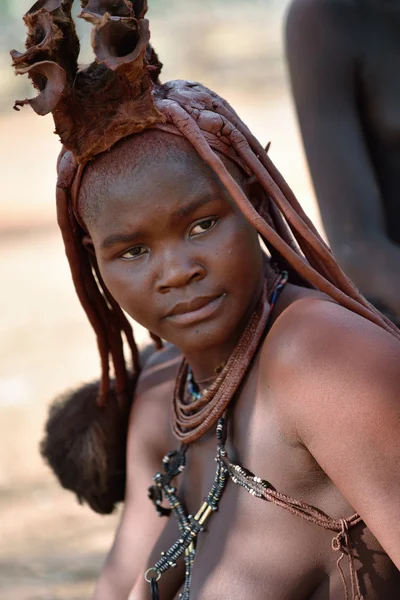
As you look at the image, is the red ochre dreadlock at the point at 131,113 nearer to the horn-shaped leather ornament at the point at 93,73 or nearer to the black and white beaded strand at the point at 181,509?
the horn-shaped leather ornament at the point at 93,73

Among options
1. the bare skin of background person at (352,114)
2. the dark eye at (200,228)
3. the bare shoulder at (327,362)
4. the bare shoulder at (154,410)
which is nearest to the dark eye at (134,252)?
the dark eye at (200,228)

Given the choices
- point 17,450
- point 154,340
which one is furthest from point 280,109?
point 154,340

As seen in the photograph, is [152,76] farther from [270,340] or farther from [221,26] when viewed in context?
[221,26]

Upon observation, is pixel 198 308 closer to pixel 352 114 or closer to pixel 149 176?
pixel 149 176

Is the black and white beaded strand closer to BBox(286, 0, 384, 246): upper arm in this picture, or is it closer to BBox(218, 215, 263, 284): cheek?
BBox(218, 215, 263, 284): cheek

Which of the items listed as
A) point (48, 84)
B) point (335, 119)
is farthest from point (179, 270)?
point (335, 119)

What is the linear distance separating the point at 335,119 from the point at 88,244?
1065 millimetres

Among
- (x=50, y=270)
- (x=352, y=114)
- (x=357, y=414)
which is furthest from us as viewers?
(x=50, y=270)

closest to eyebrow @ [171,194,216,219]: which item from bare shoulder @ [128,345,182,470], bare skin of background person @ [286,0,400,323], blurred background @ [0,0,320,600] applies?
bare shoulder @ [128,345,182,470]

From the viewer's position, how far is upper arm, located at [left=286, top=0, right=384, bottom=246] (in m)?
2.99

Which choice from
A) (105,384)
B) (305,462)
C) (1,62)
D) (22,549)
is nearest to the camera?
(305,462)

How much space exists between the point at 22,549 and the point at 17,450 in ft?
3.06

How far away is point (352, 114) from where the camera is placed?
3.06 m

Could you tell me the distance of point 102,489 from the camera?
2.76m
